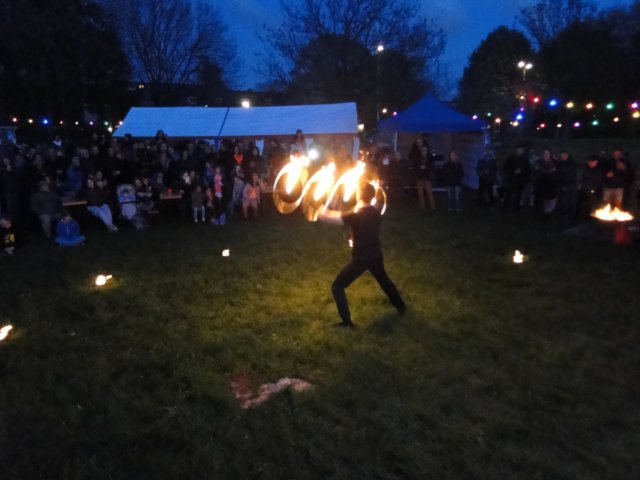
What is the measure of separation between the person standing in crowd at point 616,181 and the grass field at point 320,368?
98.4 inches

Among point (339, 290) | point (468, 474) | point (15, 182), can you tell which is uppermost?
point (15, 182)

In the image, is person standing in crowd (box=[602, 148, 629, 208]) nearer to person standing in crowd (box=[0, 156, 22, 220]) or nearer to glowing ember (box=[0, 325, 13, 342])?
glowing ember (box=[0, 325, 13, 342])

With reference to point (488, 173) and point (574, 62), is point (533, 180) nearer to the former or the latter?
point (488, 173)

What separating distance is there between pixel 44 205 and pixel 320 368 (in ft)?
29.2

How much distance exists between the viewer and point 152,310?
24.7 feet

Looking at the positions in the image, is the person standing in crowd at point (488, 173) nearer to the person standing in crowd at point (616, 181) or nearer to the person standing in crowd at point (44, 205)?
the person standing in crowd at point (616, 181)

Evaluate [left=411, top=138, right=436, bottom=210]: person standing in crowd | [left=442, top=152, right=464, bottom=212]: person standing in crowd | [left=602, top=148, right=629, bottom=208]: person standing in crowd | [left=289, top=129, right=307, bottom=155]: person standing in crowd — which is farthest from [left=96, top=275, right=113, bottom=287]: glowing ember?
[left=602, top=148, right=629, bottom=208]: person standing in crowd

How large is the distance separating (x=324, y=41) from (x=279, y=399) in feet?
87.9

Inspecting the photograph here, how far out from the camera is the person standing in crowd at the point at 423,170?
15.0m

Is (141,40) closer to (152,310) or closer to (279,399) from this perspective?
(152,310)

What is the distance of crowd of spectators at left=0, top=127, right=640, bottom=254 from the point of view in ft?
40.4

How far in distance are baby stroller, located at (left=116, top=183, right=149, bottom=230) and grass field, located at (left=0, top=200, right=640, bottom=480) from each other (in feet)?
9.04

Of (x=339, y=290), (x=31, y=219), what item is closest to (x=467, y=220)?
(x=339, y=290)

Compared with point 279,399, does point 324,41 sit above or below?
above
